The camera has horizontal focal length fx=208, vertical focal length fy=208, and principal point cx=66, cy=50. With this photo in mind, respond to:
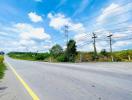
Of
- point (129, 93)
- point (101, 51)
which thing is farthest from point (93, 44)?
point (129, 93)

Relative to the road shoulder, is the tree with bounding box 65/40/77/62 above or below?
above

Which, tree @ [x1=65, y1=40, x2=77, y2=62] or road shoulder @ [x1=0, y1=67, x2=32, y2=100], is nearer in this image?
road shoulder @ [x1=0, y1=67, x2=32, y2=100]

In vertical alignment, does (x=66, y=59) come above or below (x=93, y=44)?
below

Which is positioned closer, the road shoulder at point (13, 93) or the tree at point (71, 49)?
the road shoulder at point (13, 93)

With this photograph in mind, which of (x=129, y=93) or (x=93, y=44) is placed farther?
(x=93, y=44)

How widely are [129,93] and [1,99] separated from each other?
14.4ft

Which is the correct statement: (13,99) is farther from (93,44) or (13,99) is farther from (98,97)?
(93,44)

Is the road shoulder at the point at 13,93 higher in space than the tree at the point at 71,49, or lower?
lower

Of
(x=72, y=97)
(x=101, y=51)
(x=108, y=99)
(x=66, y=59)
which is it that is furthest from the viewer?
(x=101, y=51)

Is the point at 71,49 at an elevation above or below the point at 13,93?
above

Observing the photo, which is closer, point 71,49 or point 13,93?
A: point 13,93

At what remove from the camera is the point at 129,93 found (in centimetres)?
716

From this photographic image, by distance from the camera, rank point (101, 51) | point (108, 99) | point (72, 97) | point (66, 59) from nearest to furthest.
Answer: point (108, 99) < point (72, 97) < point (66, 59) < point (101, 51)

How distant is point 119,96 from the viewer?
22.1 ft
